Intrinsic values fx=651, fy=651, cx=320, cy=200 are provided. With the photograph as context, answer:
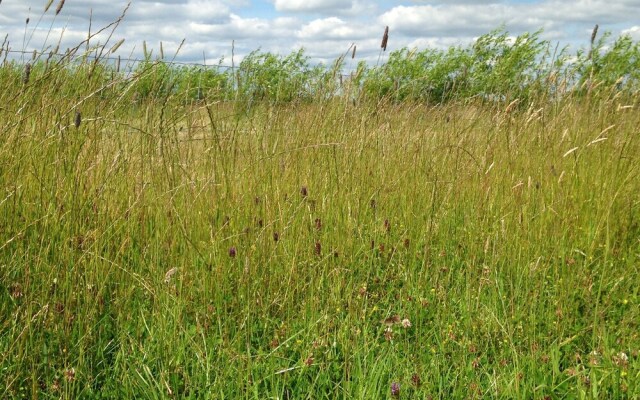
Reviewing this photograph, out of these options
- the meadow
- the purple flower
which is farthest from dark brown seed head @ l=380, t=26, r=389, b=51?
the purple flower

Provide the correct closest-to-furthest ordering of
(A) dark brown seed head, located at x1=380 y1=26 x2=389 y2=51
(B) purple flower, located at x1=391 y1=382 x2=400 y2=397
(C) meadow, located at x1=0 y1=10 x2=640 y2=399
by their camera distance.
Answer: (B) purple flower, located at x1=391 y1=382 x2=400 y2=397 → (C) meadow, located at x1=0 y1=10 x2=640 y2=399 → (A) dark brown seed head, located at x1=380 y1=26 x2=389 y2=51

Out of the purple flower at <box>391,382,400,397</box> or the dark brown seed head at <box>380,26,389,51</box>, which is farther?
the dark brown seed head at <box>380,26,389,51</box>

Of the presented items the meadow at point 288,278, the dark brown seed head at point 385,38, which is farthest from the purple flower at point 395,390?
the dark brown seed head at point 385,38

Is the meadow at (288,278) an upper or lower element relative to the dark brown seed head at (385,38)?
lower

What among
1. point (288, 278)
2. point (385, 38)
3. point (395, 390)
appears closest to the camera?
point (395, 390)

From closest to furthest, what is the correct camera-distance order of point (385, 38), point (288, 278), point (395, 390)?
point (395, 390)
point (288, 278)
point (385, 38)

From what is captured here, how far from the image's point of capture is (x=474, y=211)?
2.98 metres

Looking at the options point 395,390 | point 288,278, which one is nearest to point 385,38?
point 288,278

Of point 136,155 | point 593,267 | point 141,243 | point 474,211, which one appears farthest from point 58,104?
point 593,267

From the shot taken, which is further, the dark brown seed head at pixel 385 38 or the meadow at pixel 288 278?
the dark brown seed head at pixel 385 38

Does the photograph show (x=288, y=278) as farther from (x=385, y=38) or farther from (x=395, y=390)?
(x=385, y=38)

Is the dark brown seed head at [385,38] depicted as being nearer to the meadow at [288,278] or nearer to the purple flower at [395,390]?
the meadow at [288,278]

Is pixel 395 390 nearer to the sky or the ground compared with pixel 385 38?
nearer to the ground

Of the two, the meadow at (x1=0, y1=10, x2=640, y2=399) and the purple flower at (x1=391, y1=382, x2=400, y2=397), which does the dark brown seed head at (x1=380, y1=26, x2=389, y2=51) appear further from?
the purple flower at (x1=391, y1=382, x2=400, y2=397)
